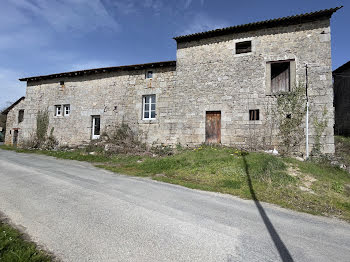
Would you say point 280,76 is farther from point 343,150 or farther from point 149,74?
point 149,74

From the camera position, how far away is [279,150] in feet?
31.9

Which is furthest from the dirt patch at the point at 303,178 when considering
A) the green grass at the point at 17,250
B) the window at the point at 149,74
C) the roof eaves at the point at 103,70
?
the window at the point at 149,74

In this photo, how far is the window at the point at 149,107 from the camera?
41.4 feet

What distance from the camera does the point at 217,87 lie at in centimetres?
1104

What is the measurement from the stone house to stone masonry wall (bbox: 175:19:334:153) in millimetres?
42

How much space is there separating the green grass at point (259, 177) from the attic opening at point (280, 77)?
4.16m

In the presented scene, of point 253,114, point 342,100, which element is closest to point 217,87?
point 253,114

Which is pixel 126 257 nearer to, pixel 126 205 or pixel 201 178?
pixel 126 205

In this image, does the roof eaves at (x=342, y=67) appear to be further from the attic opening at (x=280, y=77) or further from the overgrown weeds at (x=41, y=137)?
the overgrown weeds at (x=41, y=137)

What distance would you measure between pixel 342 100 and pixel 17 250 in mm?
19057

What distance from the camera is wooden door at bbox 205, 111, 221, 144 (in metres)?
11.0

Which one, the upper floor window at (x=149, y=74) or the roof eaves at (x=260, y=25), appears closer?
the roof eaves at (x=260, y=25)

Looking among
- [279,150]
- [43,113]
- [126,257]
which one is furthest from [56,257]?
[43,113]

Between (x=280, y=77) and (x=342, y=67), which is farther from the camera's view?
(x=342, y=67)
